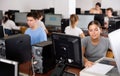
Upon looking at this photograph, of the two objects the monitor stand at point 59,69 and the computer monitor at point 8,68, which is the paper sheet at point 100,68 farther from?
the computer monitor at point 8,68

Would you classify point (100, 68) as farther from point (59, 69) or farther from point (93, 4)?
point (93, 4)

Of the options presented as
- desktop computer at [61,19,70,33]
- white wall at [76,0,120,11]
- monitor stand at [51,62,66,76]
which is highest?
white wall at [76,0,120,11]

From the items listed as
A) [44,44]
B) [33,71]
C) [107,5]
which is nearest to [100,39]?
Result: [44,44]

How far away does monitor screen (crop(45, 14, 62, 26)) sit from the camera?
5.97 meters

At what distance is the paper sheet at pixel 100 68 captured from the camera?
1.77 metres

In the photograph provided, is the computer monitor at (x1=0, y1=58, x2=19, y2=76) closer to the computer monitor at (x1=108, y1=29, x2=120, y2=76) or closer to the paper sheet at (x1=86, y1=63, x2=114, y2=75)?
the paper sheet at (x1=86, y1=63, x2=114, y2=75)

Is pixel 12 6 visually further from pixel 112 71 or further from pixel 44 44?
pixel 112 71

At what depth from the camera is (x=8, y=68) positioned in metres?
1.61

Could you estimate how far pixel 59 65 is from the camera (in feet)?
7.22

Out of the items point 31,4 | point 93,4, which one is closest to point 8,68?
point 31,4

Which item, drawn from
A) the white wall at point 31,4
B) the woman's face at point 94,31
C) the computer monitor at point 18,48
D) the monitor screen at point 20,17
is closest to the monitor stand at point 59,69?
the computer monitor at point 18,48

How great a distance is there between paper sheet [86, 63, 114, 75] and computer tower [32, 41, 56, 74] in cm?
66

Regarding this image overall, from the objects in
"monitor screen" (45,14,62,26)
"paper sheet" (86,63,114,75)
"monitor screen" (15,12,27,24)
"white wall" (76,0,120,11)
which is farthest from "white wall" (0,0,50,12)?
"paper sheet" (86,63,114,75)

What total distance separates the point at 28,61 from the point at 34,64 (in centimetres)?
25
